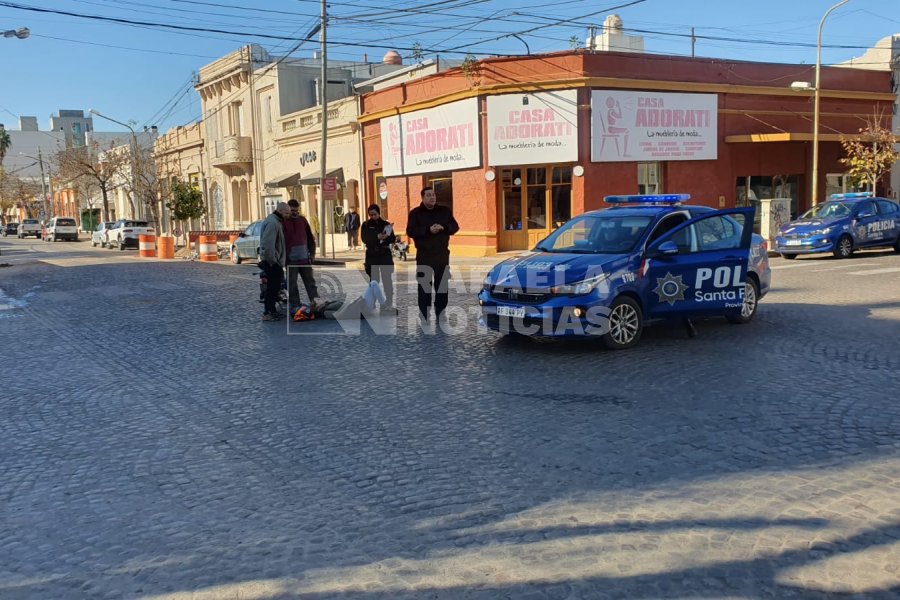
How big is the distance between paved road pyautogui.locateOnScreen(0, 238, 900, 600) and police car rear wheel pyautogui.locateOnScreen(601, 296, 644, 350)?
0.24 meters

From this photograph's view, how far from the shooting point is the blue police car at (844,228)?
796 inches

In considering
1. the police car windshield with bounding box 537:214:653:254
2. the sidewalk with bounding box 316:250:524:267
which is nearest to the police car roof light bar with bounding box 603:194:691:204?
the police car windshield with bounding box 537:214:653:254

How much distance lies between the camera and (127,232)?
40750 millimetres

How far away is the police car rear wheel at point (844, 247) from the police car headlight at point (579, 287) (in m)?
14.5

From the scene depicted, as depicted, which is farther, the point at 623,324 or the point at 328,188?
the point at 328,188

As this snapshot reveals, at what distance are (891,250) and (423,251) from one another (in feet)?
58.9

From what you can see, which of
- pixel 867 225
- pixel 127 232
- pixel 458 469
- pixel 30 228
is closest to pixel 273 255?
pixel 458 469

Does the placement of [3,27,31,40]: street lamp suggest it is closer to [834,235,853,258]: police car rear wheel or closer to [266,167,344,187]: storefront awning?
[266,167,344,187]: storefront awning

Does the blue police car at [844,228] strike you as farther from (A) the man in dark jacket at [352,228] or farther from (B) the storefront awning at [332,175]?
(B) the storefront awning at [332,175]

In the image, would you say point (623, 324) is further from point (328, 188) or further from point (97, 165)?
point (97, 165)

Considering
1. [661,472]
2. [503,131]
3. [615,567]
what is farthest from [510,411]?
[503,131]

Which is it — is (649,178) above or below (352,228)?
above

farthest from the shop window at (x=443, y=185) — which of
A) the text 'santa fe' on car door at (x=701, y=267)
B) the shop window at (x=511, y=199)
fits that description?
the text 'santa fe' on car door at (x=701, y=267)

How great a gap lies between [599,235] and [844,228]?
13649 millimetres
